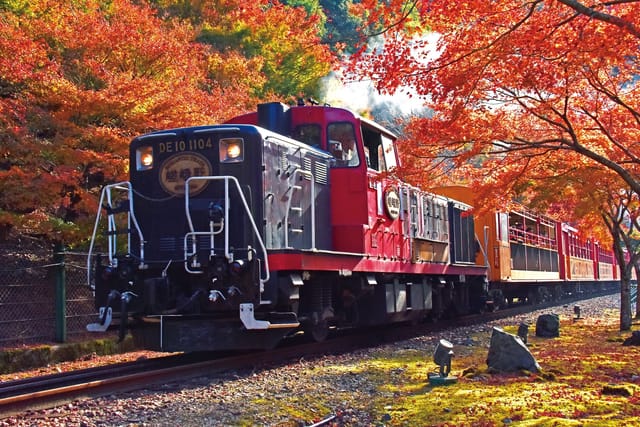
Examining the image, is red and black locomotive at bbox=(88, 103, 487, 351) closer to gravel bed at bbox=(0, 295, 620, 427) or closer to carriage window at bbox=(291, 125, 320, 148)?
carriage window at bbox=(291, 125, 320, 148)

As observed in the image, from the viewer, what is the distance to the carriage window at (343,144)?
1120 cm

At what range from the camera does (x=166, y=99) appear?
1300cm

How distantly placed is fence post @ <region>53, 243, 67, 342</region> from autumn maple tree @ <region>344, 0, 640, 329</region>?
249 inches

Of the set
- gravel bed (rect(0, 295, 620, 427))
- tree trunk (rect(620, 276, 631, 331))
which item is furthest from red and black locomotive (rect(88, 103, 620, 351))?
tree trunk (rect(620, 276, 631, 331))

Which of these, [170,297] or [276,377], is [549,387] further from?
[170,297]

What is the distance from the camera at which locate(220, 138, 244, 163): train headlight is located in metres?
9.40

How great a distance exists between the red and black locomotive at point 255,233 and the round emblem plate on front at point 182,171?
0.02 meters

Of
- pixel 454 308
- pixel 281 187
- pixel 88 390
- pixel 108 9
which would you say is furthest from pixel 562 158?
pixel 108 9

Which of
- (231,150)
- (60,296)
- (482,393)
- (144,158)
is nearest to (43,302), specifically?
(60,296)

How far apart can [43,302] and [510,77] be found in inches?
367

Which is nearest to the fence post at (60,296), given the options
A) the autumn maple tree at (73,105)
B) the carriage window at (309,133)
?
the autumn maple tree at (73,105)

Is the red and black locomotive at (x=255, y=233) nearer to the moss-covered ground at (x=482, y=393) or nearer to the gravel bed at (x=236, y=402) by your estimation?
the gravel bed at (x=236, y=402)

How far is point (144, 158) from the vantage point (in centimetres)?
998

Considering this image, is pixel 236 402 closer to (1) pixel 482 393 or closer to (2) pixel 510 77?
(1) pixel 482 393
